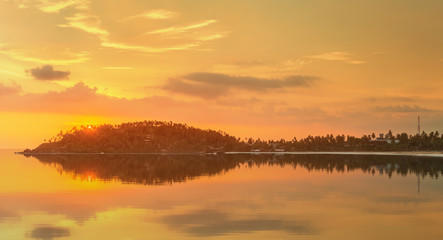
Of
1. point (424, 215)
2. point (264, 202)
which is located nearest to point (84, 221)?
point (264, 202)

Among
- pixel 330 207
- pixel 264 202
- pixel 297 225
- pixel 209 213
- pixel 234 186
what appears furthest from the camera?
pixel 234 186

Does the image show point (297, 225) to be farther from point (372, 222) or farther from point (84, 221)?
point (84, 221)

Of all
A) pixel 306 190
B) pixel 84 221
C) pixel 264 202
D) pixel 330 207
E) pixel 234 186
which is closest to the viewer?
pixel 84 221

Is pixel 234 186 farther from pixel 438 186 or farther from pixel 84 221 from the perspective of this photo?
pixel 84 221

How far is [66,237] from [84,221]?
23.2 ft

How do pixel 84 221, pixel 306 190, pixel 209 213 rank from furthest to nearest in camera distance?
pixel 306 190
pixel 209 213
pixel 84 221

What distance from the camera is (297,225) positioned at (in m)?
39.5

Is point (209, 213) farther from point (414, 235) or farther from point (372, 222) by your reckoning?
point (414, 235)

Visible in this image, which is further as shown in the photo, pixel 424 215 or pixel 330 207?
pixel 330 207

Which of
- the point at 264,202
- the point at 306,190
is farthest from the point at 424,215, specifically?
the point at 306,190

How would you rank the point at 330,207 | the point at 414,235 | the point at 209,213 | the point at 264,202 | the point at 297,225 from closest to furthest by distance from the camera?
the point at 414,235, the point at 297,225, the point at 209,213, the point at 330,207, the point at 264,202

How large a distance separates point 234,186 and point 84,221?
36.7 m

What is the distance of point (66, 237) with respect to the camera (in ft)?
119

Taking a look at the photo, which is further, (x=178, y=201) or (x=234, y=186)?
(x=234, y=186)
